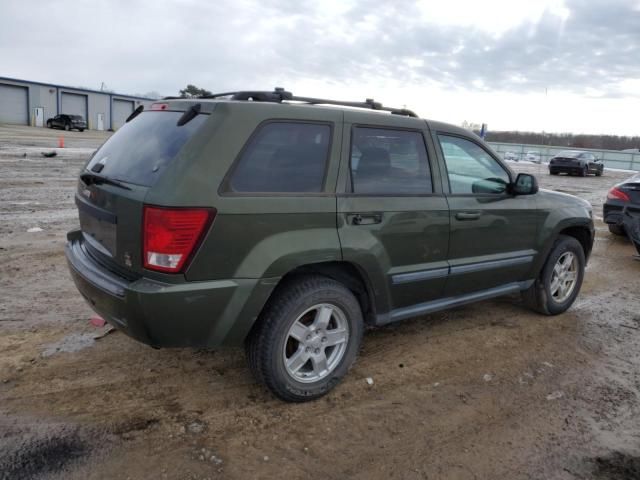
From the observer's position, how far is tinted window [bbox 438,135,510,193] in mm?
→ 4031

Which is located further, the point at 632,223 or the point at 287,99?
the point at 632,223

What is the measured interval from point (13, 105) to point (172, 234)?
55428 millimetres

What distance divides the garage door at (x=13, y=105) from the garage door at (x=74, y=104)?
409 centimetres

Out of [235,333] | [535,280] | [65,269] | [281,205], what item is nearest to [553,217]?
[535,280]

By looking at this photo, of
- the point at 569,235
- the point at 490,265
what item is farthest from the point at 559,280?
the point at 490,265

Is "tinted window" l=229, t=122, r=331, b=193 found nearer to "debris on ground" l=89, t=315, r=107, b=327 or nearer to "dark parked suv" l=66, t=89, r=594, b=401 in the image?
"dark parked suv" l=66, t=89, r=594, b=401

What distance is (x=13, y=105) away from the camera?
48.7 m

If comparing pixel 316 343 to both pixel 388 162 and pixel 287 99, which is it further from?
pixel 287 99

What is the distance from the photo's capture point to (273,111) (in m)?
3.11

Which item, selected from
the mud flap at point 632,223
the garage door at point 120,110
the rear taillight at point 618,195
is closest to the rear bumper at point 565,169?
the rear taillight at point 618,195

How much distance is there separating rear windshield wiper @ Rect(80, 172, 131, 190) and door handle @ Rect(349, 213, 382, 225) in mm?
1383

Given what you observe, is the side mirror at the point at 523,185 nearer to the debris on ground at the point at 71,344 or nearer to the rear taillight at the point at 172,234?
the rear taillight at the point at 172,234

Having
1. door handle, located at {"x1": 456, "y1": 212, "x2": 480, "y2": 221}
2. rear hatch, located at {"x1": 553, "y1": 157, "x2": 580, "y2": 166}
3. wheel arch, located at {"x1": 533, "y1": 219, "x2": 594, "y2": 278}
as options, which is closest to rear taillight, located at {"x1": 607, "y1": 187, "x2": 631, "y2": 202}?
wheel arch, located at {"x1": 533, "y1": 219, "x2": 594, "y2": 278}

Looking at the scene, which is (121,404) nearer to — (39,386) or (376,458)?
(39,386)
